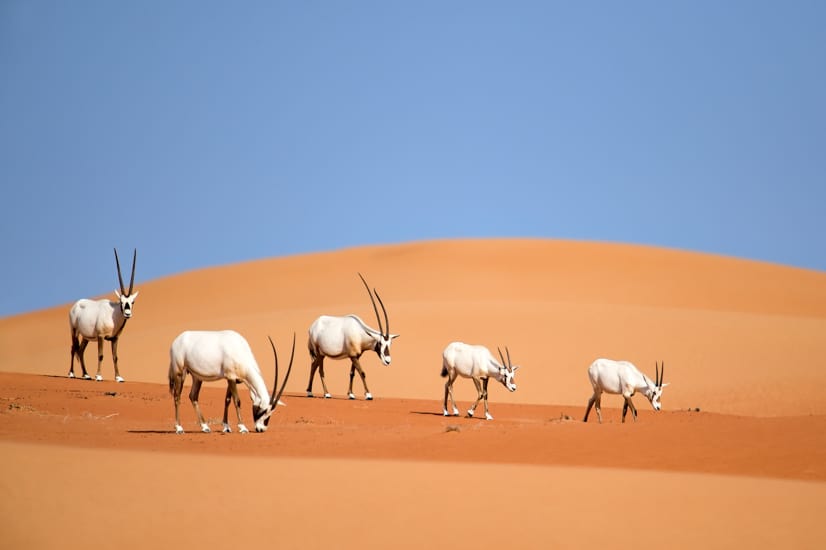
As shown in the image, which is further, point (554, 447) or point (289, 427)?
point (289, 427)

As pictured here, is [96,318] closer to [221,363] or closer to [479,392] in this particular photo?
[479,392]

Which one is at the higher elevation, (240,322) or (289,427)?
(240,322)

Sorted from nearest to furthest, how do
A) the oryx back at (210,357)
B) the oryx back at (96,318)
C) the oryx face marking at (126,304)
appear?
the oryx back at (210,357)
the oryx face marking at (126,304)
the oryx back at (96,318)

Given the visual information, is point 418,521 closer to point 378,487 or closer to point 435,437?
point 378,487

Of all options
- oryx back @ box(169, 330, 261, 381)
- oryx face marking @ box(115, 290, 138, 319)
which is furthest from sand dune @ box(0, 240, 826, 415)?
oryx back @ box(169, 330, 261, 381)

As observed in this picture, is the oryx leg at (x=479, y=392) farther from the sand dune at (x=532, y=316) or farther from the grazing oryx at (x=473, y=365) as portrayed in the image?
the sand dune at (x=532, y=316)

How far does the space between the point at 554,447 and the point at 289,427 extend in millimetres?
5377

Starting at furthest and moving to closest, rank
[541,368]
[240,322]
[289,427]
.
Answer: [240,322]
[541,368]
[289,427]

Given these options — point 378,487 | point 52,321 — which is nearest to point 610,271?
point 52,321

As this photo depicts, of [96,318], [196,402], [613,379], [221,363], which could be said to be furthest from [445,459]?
[96,318]

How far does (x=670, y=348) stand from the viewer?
3491cm

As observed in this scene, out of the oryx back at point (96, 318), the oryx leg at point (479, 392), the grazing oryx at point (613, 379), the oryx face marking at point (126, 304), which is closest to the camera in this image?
the grazing oryx at point (613, 379)

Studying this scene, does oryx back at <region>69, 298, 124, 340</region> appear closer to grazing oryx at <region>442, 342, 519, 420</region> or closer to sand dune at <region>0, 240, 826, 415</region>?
grazing oryx at <region>442, 342, 519, 420</region>

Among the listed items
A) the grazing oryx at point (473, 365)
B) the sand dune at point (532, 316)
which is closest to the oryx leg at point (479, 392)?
the grazing oryx at point (473, 365)
